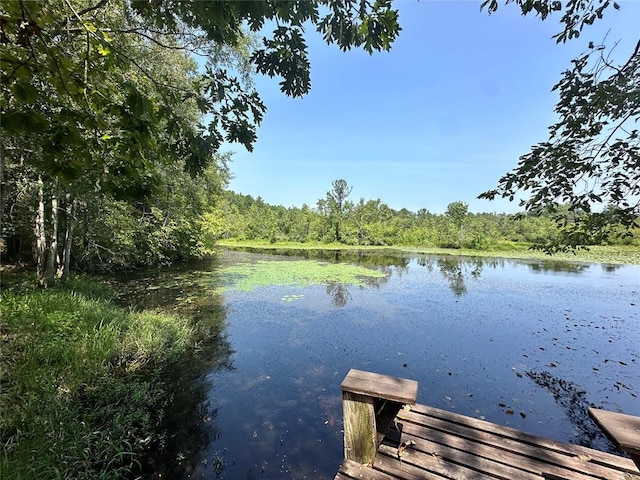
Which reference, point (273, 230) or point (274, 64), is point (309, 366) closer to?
point (274, 64)

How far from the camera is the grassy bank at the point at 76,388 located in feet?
8.54

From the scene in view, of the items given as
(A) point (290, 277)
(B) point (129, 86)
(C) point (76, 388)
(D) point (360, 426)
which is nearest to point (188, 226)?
(A) point (290, 277)

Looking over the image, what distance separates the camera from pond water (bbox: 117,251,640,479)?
3373 millimetres

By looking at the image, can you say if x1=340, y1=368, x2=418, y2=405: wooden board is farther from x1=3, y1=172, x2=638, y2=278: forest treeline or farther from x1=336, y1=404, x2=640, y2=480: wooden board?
x1=3, y1=172, x2=638, y2=278: forest treeline

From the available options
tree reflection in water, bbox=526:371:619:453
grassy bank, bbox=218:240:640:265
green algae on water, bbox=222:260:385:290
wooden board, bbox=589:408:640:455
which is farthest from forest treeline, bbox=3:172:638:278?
green algae on water, bbox=222:260:385:290

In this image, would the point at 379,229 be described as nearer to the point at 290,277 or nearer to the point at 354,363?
the point at 290,277

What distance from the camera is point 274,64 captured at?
1.97m

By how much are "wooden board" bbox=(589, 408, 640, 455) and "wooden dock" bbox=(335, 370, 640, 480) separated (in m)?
0.71

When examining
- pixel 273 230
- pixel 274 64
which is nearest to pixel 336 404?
pixel 274 64

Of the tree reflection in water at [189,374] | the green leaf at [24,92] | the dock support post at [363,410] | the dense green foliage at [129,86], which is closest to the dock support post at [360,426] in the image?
the dock support post at [363,410]

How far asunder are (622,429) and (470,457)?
3.46 ft

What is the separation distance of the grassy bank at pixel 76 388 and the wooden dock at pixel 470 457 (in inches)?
95.0

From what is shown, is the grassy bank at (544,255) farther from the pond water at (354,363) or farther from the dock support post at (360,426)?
the dock support post at (360,426)

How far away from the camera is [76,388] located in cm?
350
